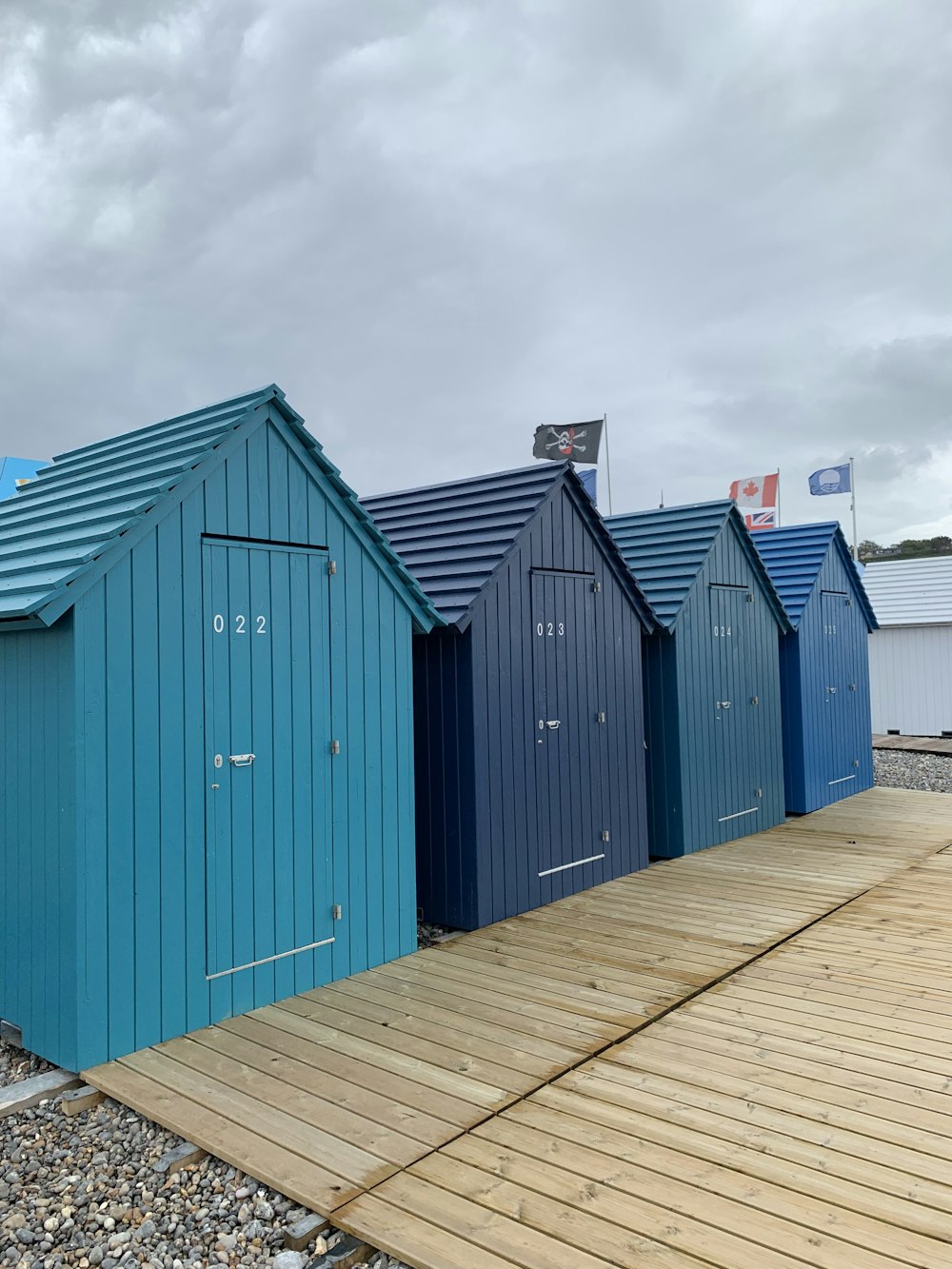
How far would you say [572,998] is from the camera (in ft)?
13.8

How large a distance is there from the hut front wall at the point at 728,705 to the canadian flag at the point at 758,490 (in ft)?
44.7

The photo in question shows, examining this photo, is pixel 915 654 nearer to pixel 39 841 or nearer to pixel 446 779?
pixel 446 779

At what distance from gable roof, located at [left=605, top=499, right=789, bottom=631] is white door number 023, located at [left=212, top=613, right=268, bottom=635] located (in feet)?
13.9

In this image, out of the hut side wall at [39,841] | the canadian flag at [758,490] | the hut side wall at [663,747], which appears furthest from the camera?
the canadian flag at [758,490]

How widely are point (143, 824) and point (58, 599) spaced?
1.06 metres

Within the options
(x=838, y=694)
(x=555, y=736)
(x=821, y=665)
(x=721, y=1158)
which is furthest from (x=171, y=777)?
(x=838, y=694)

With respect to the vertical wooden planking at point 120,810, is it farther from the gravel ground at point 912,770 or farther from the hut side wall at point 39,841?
the gravel ground at point 912,770

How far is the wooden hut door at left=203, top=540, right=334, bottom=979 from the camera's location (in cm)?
403

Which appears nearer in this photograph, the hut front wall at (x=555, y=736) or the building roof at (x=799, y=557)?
the hut front wall at (x=555, y=736)

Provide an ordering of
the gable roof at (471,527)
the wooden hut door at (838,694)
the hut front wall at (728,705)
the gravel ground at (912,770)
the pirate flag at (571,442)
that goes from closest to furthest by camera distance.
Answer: the gable roof at (471,527) → the hut front wall at (728,705) → the wooden hut door at (838,694) → the gravel ground at (912,770) → the pirate flag at (571,442)

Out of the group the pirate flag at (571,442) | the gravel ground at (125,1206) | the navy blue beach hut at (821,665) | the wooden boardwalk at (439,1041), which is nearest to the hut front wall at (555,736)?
the wooden boardwalk at (439,1041)

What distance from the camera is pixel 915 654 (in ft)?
60.4

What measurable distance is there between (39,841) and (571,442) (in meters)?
10.8

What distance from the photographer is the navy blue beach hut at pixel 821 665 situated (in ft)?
32.0
